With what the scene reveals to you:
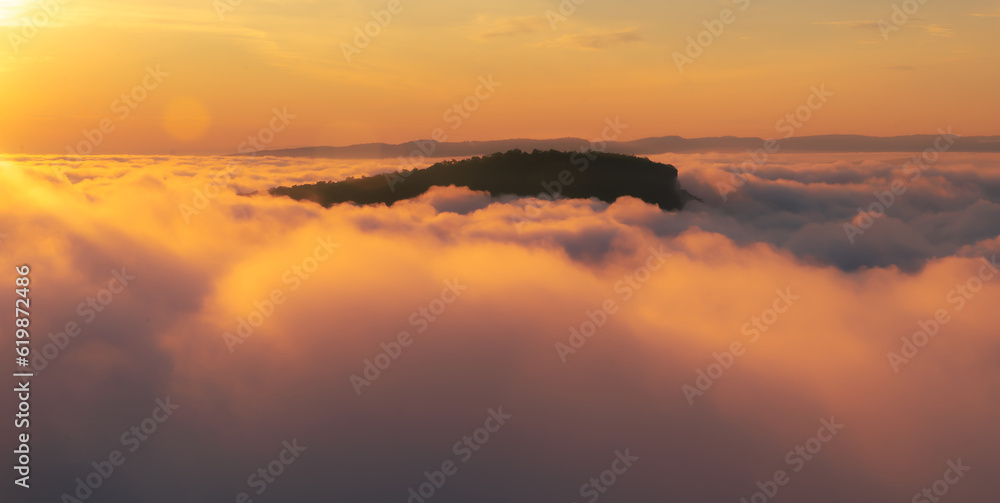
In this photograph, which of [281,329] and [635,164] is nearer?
[281,329]

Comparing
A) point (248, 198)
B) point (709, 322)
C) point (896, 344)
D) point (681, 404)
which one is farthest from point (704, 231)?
point (248, 198)

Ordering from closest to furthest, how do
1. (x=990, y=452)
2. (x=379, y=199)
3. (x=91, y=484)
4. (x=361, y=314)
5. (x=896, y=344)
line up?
1. (x=91, y=484)
2. (x=990, y=452)
3. (x=361, y=314)
4. (x=896, y=344)
5. (x=379, y=199)

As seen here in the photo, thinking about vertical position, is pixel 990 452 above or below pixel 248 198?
above

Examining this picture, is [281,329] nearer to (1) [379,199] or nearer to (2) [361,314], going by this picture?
(2) [361,314]

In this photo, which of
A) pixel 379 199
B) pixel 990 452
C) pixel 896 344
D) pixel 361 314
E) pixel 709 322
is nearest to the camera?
pixel 990 452

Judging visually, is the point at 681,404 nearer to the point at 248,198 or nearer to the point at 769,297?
the point at 769,297

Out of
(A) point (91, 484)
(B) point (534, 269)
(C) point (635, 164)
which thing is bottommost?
(A) point (91, 484)
